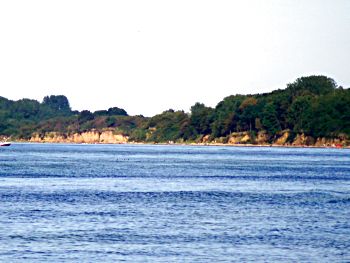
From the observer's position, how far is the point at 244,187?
8125cm

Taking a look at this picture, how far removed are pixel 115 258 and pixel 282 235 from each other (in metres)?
11.0

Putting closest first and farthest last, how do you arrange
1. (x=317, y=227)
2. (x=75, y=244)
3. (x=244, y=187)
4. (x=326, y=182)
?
(x=75, y=244), (x=317, y=227), (x=244, y=187), (x=326, y=182)

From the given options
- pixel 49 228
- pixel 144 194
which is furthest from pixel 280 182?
pixel 49 228

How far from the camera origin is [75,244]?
40688 millimetres

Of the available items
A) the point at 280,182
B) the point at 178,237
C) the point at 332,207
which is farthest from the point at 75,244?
the point at 280,182

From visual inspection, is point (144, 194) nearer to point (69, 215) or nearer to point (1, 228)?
point (69, 215)

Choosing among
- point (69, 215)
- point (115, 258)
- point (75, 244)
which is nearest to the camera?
point (115, 258)

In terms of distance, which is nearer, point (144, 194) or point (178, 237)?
point (178, 237)

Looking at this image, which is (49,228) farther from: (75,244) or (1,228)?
(75,244)

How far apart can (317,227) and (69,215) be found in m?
14.7

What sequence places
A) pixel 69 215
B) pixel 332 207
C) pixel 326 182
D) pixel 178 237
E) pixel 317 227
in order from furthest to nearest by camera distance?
pixel 326 182 → pixel 332 207 → pixel 69 215 → pixel 317 227 → pixel 178 237

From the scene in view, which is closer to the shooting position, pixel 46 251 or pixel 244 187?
pixel 46 251

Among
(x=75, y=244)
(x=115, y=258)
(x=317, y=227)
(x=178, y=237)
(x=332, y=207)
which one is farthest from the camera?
(x=332, y=207)

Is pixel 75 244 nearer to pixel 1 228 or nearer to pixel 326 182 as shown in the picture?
pixel 1 228
